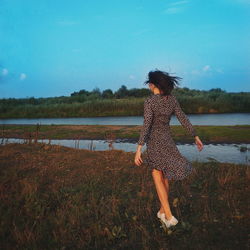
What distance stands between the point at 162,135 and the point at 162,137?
0.09 ft

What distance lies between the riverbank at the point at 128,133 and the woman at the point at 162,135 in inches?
378

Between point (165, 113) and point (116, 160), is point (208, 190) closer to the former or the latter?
point (165, 113)

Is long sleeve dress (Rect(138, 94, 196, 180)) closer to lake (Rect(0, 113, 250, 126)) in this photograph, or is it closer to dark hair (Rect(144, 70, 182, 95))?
dark hair (Rect(144, 70, 182, 95))

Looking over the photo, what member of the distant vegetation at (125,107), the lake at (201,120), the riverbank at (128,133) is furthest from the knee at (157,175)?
the distant vegetation at (125,107)

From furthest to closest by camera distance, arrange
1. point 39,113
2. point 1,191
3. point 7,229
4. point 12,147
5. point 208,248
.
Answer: point 39,113
point 12,147
point 1,191
point 7,229
point 208,248

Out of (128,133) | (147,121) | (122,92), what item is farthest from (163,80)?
(122,92)

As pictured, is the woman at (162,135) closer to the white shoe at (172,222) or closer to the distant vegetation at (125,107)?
the white shoe at (172,222)

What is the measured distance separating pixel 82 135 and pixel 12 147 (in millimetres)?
10467

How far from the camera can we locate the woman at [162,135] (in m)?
4.88

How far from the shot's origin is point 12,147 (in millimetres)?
13625

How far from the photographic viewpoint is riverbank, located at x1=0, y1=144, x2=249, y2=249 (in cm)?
481

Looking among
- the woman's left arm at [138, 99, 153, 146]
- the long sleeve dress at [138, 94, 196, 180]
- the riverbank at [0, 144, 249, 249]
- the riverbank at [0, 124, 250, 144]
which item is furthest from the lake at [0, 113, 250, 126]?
the woman's left arm at [138, 99, 153, 146]

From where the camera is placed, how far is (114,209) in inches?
229

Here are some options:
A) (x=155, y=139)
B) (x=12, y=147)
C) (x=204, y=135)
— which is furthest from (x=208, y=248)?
(x=204, y=135)
